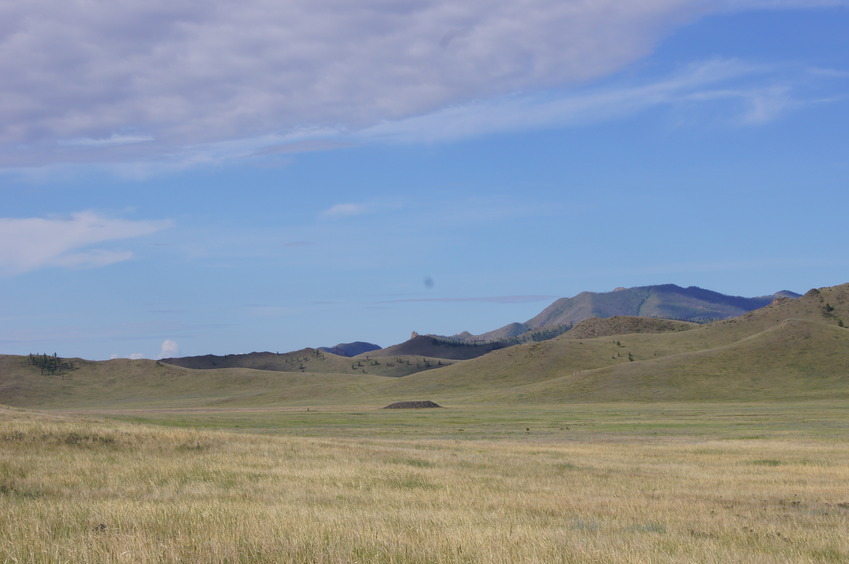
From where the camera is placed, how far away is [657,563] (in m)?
10.3

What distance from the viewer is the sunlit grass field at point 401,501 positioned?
1095 centimetres

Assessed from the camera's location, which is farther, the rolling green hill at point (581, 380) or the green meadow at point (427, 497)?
the rolling green hill at point (581, 380)

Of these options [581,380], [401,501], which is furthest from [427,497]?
[581,380]

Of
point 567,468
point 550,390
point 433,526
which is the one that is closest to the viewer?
point 433,526

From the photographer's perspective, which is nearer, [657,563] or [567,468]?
[657,563]

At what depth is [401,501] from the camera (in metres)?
18.4

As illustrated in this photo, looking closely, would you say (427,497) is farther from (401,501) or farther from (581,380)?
(581,380)

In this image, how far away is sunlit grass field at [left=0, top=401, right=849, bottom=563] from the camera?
11.0m

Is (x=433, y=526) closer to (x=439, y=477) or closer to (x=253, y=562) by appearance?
(x=253, y=562)

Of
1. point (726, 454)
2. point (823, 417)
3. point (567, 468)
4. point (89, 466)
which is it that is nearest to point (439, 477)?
point (567, 468)

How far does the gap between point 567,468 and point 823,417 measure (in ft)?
182

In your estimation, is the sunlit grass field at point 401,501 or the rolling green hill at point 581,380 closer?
the sunlit grass field at point 401,501

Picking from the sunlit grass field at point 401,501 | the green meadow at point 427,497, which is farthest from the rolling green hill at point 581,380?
the sunlit grass field at point 401,501

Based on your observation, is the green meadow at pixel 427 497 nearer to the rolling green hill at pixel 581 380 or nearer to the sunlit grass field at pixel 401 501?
the sunlit grass field at pixel 401 501
